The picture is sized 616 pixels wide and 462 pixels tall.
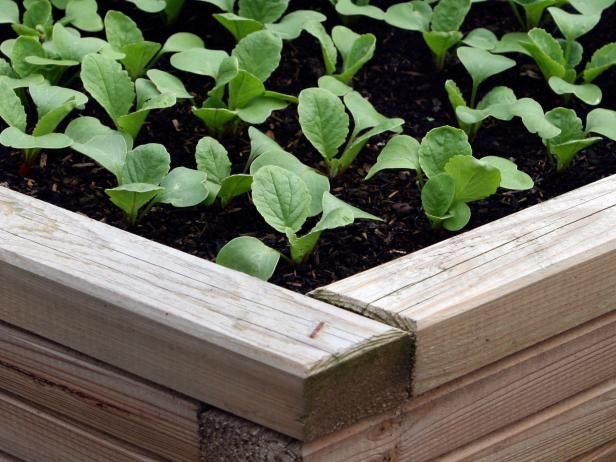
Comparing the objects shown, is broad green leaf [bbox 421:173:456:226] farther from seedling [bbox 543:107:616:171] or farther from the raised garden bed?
seedling [bbox 543:107:616:171]

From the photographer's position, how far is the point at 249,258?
1404 mm

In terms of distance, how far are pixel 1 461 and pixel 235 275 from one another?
502mm

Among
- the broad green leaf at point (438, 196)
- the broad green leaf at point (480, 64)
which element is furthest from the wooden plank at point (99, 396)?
the broad green leaf at point (480, 64)

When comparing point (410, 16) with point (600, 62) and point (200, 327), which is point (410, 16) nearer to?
point (600, 62)

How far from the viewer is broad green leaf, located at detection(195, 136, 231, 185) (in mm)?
1567

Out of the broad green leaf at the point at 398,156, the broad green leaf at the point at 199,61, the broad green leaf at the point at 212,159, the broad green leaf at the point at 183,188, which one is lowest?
the broad green leaf at the point at 183,188

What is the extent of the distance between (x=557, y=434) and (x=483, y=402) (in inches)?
8.1

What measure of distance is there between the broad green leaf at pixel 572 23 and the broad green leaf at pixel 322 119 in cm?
45

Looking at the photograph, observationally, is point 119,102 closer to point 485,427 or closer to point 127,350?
point 127,350

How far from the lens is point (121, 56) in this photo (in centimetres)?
174

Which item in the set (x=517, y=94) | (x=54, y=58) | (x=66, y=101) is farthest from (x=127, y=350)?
(x=517, y=94)

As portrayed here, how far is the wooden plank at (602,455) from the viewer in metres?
1.64

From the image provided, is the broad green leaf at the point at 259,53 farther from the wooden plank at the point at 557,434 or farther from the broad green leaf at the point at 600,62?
the wooden plank at the point at 557,434

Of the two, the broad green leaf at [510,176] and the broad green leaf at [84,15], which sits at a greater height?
the broad green leaf at [84,15]
